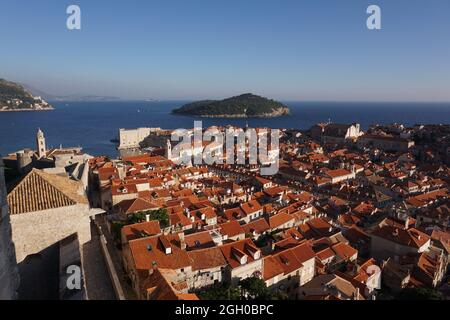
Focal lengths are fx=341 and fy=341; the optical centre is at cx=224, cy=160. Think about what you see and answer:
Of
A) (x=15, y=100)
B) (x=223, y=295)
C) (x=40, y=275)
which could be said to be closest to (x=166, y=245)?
(x=223, y=295)

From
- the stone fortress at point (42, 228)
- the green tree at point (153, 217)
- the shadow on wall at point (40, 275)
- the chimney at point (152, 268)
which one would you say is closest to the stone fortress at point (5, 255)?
the stone fortress at point (42, 228)

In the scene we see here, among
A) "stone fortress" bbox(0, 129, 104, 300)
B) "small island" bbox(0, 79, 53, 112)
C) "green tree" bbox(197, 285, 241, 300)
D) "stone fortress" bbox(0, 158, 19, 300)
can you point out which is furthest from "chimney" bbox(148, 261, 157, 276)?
"small island" bbox(0, 79, 53, 112)

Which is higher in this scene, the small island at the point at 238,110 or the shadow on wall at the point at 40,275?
the small island at the point at 238,110

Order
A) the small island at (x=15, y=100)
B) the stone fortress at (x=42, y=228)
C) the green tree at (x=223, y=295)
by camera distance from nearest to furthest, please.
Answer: the stone fortress at (x=42, y=228)
the green tree at (x=223, y=295)
the small island at (x=15, y=100)

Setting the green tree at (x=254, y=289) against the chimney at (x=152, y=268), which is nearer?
the chimney at (x=152, y=268)

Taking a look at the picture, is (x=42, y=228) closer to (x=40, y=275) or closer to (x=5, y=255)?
(x=40, y=275)

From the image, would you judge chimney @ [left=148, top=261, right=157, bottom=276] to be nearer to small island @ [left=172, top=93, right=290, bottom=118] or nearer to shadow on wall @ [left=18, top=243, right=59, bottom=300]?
shadow on wall @ [left=18, top=243, right=59, bottom=300]

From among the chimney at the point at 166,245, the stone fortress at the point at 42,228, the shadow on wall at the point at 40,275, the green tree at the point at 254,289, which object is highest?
the stone fortress at the point at 42,228

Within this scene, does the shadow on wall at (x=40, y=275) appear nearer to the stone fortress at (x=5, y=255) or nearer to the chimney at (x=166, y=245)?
the stone fortress at (x=5, y=255)

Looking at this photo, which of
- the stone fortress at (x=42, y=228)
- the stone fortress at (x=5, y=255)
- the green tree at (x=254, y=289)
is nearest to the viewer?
the stone fortress at (x=5, y=255)
